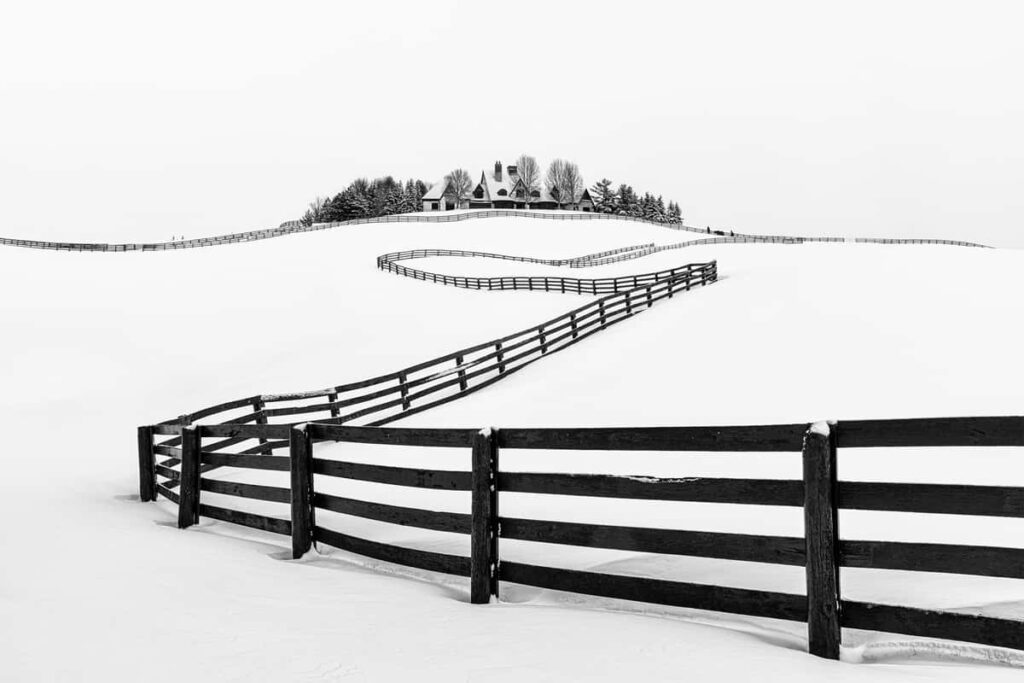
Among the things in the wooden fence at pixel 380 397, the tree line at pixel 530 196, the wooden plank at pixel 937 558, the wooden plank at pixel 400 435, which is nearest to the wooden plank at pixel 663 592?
the wooden plank at pixel 937 558

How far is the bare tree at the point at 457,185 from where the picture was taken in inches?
5359

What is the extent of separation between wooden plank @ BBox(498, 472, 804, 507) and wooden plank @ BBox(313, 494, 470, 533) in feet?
2.33

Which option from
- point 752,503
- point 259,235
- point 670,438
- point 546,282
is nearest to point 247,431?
point 670,438

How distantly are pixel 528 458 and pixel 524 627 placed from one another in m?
7.98

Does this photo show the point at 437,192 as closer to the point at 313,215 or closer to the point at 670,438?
the point at 313,215

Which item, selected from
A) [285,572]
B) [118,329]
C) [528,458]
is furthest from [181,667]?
[118,329]

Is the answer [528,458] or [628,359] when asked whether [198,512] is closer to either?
[528,458]

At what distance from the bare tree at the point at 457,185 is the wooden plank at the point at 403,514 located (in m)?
131

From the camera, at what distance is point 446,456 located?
1398 centimetres

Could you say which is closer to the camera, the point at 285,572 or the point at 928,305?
the point at 285,572

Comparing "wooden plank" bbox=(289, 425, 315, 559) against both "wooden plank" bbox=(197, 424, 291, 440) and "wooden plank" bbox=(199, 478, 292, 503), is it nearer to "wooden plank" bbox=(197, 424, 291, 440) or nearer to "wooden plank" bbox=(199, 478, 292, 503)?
"wooden plank" bbox=(199, 478, 292, 503)

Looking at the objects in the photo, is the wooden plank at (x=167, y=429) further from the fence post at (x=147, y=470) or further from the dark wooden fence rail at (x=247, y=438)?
the fence post at (x=147, y=470)

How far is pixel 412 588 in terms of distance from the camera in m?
6.32

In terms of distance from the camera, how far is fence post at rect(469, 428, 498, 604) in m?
5.87
